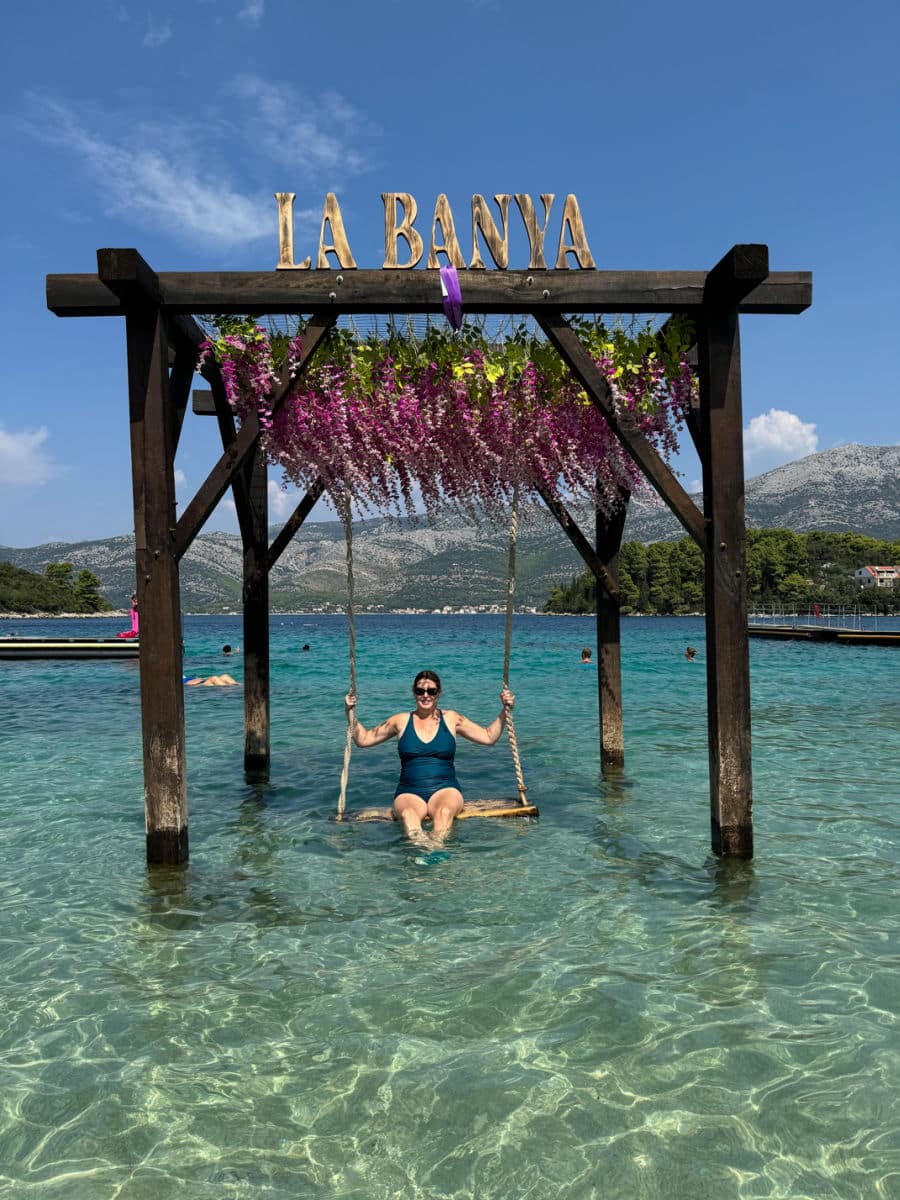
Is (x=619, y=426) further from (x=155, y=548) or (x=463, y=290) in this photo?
(x=155, y=548)

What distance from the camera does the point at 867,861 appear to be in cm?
708

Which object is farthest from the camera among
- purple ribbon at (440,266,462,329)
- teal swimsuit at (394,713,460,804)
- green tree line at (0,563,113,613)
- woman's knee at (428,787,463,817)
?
green tree line at (0,563,113,613)

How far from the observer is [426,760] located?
26.5 ft

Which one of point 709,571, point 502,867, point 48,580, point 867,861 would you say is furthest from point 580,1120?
point 48,580

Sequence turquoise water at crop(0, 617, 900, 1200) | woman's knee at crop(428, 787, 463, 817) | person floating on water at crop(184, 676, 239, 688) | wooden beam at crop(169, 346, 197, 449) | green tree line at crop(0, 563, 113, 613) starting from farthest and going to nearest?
green tree line at crop(0, 563, 113, 613)
person floating on water at crop(184, 676, 239, 688)
woman's knee at crop(428, 787, 463, 817)
wooden beam at crop(169, 346, 197, 449)
turquoise water at crop(0, 617, 900, 1200)

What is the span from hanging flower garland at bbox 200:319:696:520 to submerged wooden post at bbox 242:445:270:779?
170 centimetres

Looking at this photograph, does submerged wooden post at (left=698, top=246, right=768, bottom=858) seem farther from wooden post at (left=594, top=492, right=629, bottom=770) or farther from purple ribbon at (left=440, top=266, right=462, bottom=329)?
wooden post at (left=594, top=492, right=629, bottom=770)

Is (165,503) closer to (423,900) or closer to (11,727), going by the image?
(423,900)

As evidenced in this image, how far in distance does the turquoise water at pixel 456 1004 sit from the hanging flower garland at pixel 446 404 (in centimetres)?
361

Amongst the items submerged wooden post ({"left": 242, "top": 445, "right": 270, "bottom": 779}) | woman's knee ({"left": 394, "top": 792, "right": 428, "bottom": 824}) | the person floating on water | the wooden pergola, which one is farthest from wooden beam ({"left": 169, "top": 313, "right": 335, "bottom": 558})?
the person floating on water

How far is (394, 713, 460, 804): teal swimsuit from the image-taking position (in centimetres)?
803

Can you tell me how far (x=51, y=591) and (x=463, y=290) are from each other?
168850 millimetres

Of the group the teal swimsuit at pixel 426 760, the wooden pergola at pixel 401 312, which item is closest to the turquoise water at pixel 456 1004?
the teal swimsuit at pixel 426 760

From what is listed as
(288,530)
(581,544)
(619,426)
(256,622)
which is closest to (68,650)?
(256,622)
